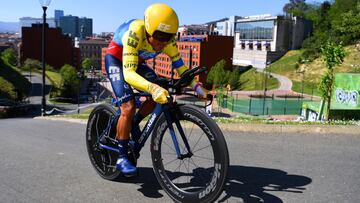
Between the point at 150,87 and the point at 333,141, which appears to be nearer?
the point at 150,87

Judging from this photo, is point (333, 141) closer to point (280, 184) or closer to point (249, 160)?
point (249, 160)

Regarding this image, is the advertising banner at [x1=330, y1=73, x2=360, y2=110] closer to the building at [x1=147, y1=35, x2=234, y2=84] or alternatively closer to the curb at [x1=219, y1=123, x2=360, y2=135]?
the curb at [x1=219, y1=123, x2=360, y2=135]

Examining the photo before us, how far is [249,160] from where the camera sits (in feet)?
18.2

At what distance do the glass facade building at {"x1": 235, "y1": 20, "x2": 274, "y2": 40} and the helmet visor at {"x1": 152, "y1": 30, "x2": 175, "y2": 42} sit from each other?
413ft

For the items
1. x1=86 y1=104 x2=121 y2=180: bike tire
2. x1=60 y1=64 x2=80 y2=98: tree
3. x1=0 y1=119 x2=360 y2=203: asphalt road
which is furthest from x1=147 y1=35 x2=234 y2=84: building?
x1=86 y1=104 x2=121 y2=180: bike tire

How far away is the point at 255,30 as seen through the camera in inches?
5290

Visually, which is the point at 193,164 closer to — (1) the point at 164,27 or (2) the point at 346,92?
(1) the point at 164,27

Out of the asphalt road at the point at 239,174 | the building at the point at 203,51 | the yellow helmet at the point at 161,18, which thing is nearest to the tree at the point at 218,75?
the building at the point at 203,51

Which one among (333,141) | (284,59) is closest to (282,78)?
(284,59)

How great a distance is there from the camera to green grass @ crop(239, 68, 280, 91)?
289 ft

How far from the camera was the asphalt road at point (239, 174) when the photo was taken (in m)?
4.09

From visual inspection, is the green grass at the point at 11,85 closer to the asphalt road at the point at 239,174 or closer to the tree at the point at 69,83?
the tree at the point at 69,83

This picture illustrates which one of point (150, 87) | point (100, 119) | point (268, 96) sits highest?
point (150, 87)

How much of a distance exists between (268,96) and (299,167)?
6472 cm
